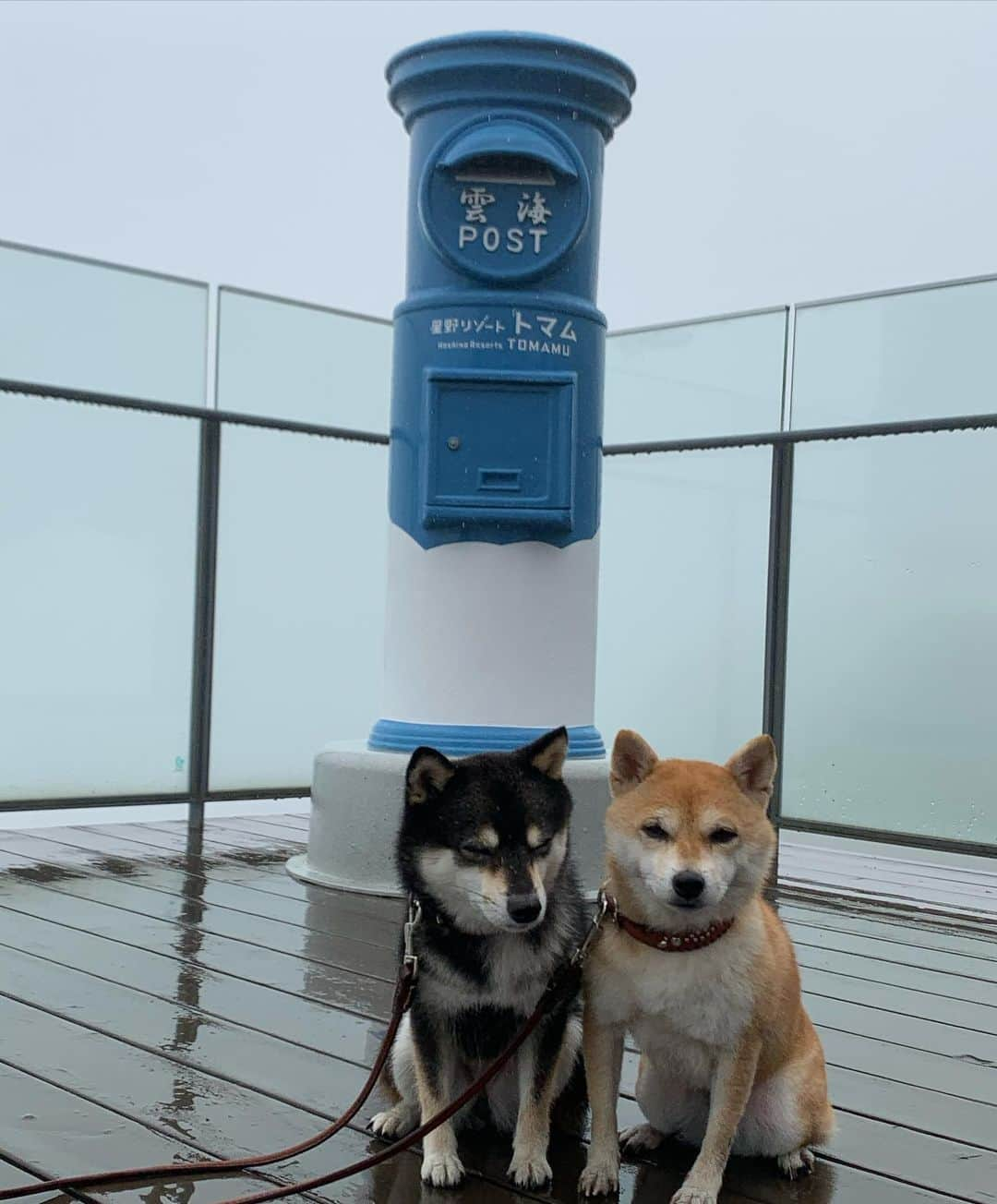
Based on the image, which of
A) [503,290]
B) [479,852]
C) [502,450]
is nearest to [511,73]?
[503,290]

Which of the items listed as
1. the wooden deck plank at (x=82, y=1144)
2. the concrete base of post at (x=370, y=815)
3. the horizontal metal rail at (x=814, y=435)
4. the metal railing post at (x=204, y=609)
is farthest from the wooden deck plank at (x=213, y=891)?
the horizontal metal rail at (x=814, y=435)

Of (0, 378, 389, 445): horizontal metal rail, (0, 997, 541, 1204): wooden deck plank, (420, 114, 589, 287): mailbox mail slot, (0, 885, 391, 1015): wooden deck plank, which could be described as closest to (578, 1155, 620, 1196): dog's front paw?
(0, 997, 541, 1204): wooden deck plank

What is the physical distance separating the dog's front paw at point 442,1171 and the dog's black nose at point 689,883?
2.00 feet

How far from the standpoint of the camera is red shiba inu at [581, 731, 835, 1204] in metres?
2.23

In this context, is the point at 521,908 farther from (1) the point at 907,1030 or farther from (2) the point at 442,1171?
(1) the point at 907,1030

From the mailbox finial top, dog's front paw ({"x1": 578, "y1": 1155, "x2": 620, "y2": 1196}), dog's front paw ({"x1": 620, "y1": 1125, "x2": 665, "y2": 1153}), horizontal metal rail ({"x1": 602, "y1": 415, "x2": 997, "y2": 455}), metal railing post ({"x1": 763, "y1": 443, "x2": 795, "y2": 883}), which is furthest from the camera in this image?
metal railing post ({"x1": 763, "y1": 443, "x2": 795, "y2": 883})

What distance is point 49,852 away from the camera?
5273mm

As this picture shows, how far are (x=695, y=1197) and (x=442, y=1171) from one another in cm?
41

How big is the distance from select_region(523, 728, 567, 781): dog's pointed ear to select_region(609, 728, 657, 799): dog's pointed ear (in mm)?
123

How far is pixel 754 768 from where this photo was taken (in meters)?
2.32

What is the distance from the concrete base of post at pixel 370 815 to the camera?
179 inches

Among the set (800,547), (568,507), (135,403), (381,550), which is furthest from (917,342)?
(135,403)

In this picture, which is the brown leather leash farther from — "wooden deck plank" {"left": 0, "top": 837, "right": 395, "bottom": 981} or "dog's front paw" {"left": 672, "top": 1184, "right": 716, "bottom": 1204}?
"wooden deck plank" {"left": 0, "top": 837, "right": 395, "bottom": 981}

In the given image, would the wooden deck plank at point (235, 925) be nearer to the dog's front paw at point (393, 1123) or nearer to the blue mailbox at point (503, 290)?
the dog's front paw at point (393, 1123)
